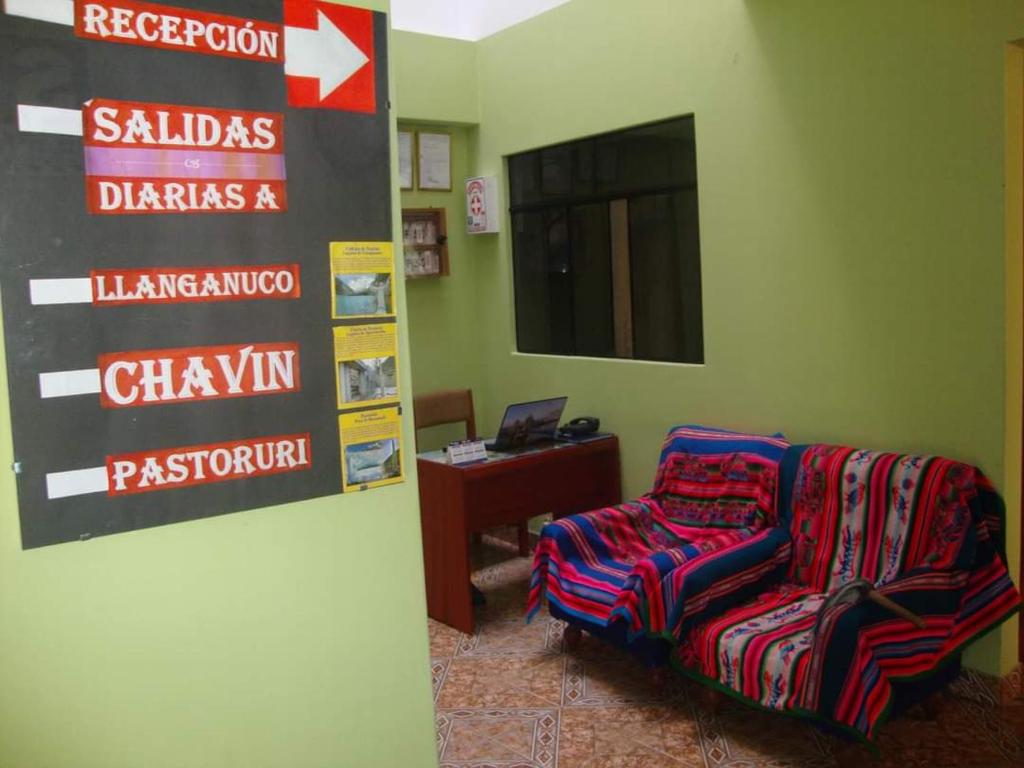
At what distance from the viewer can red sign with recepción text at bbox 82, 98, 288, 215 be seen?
144 cm

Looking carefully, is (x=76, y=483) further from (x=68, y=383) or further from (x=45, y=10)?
(x=45, y=10)

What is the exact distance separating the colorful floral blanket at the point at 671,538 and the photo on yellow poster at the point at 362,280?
1779 mm

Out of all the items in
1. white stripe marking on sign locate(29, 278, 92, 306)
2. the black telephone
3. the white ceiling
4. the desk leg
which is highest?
the white ceiling

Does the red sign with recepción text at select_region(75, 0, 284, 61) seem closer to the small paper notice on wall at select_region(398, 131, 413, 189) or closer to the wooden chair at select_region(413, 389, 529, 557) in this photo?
the wooden chair at select_region(413, 389, 529, 557)

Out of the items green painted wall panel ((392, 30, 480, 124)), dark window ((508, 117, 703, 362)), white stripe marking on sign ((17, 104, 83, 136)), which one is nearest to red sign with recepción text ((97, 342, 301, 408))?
white stripe marking on sign ((17, 104, 83, 136))

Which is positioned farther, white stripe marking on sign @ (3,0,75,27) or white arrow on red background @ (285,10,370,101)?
white arrow on red background @ (285,10,370,101)

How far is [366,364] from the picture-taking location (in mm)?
1729

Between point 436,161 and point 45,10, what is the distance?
12.9ft

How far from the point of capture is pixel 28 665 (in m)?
1.40

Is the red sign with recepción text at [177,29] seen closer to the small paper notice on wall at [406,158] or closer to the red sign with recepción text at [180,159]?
the red sign with recepción text at [180,159]

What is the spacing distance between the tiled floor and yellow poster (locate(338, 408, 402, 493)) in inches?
58.6

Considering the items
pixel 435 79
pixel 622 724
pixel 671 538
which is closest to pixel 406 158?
pixel 435 79

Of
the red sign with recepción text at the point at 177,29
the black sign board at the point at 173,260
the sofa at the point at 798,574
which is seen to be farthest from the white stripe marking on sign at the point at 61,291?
the sofa at the point at 798,574

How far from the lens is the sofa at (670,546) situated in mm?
3135
